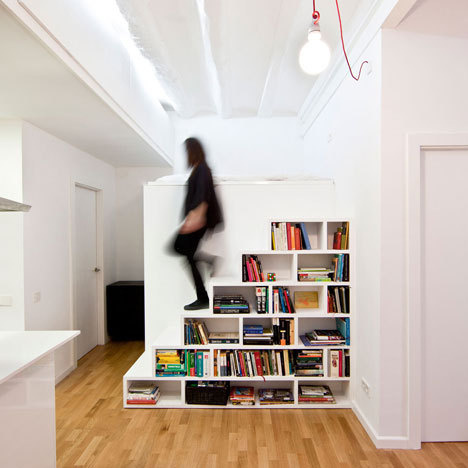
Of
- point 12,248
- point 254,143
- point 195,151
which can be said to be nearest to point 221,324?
point 195,151

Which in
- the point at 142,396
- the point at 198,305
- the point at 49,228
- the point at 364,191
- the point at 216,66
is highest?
the point at 216,66

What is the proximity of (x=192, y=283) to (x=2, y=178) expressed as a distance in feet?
5.98

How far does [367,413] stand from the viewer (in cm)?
246

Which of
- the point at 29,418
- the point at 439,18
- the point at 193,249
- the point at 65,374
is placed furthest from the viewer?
the point at 65,374

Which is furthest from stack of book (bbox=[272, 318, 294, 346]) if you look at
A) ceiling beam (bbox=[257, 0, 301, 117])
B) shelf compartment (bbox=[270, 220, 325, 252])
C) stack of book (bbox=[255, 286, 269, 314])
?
ceiling beam (bbox=[257, 0, 301, 117])

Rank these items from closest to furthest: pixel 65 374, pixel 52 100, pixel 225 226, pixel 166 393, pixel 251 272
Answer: pixel 52 100 → pixel 251 272 → pixel 166 393 → pixel 225 226 → pixel 65 374

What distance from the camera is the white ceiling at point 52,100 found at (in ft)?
5.87

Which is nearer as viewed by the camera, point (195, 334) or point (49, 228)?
point (195, 334)

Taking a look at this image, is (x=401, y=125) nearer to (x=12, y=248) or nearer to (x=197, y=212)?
(x=197, y=212)

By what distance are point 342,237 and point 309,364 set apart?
106cm

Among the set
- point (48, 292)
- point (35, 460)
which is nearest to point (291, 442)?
point (35, 460)

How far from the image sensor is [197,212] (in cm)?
298

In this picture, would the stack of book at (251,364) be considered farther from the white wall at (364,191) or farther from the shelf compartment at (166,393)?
the white wall at (364,191)

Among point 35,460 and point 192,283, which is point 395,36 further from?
point 35,460
